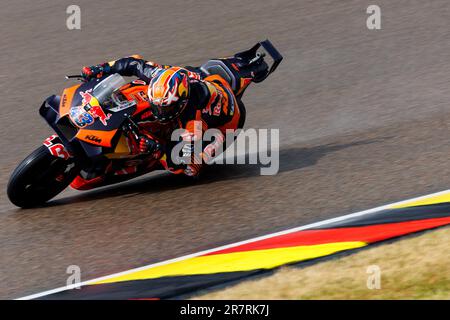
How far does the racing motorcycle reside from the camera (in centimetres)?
712

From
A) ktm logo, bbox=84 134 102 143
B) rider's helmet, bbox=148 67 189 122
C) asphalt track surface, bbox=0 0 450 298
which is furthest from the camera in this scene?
rider's helmet, bbox=148 67 189 122

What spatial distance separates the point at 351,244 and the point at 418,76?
4.18 metres

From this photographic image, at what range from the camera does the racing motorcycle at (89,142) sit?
23.4 ft

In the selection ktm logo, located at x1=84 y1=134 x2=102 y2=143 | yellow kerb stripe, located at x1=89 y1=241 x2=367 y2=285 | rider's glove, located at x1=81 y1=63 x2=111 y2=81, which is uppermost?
rider's glove, located at x1=81 y1=63 x2=111 y2=81

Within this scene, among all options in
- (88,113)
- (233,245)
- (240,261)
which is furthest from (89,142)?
(240,261)

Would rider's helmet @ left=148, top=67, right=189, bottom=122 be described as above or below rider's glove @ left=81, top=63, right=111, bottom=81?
below

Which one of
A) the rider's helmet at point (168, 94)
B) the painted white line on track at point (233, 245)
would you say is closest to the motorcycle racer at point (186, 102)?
the rider's helmet at point (168, 94)

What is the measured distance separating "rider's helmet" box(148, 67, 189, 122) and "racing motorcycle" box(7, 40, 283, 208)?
0.64 feet

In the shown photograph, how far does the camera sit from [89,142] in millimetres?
7098

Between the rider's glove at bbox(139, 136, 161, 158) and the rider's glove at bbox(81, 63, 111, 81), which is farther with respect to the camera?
the rider's glove at bbox(81, 63, 111, 81)

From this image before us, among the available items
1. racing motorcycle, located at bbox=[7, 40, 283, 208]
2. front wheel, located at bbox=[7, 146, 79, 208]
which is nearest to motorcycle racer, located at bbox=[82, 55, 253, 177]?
racing motorcycle, located at bbox=[7, 40, 283, 208]

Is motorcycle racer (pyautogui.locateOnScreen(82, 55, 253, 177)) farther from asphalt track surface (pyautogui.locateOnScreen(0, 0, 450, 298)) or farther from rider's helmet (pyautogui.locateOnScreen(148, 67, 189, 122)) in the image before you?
asphalt track surface (pyautogui.locateOnScreen(0, 0, 450, 298))

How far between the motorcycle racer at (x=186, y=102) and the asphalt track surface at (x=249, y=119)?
45 cm

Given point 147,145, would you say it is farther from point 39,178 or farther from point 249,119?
point 249,119
